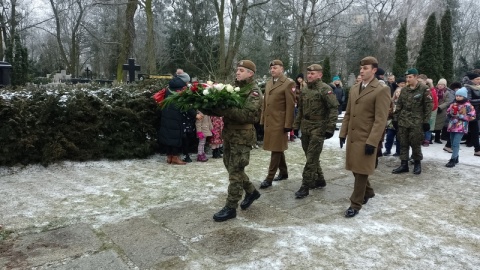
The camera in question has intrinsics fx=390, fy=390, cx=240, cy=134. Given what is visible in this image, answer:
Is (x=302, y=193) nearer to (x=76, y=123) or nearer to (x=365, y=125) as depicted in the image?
(x=365, y=125)

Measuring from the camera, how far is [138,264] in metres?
3.41

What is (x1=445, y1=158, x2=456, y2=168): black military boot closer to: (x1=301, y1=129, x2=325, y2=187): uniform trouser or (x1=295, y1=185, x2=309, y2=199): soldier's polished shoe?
(x1=301, y1=129, x2=325, y2=187): uniform trouser

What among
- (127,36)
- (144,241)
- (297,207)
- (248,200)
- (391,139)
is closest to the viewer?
(144,241)

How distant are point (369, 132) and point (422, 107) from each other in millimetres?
2869

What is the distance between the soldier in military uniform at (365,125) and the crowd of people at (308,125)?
11 millimetres

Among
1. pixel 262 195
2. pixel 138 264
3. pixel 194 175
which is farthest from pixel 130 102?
pixel 138 264

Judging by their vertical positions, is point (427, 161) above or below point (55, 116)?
below

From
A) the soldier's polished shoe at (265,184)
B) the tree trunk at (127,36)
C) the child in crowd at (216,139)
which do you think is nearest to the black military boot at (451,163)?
the soldier's polished shoe at (265,184)

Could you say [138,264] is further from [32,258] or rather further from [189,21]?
[189,21]

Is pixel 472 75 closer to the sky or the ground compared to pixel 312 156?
closer to the sky

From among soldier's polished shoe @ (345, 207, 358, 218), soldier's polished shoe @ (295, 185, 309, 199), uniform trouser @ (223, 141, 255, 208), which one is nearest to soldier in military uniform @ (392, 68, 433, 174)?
soldier's polished shoe @ (295, 185, 309, 199)

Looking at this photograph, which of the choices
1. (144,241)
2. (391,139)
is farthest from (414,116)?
(144,241)

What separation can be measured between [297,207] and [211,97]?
1931 millimetres

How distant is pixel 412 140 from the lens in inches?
276
